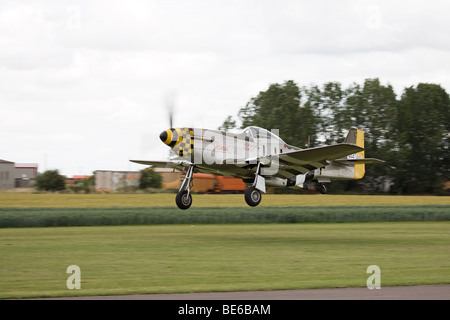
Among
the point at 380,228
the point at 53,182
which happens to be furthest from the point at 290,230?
the point at 53,182

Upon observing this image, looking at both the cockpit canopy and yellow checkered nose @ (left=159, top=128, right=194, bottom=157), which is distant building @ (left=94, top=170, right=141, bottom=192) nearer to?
the cockpit canopy

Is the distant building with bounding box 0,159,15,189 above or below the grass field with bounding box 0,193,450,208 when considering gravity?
above

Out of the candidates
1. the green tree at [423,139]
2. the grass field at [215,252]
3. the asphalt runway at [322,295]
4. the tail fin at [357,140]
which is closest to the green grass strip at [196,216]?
the grass field at [215,252]

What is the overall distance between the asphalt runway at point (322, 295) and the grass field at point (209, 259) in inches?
18.8

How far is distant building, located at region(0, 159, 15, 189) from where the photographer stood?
3115 inches

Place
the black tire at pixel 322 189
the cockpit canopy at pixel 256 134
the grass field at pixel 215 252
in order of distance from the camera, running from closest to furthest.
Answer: the grass field at pixel 215 252
the cockpit canopy at pixel 256 134
the black tire at pixel 322 189

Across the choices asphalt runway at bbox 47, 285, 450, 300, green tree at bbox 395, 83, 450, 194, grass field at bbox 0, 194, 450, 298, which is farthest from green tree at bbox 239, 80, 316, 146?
asphalt runway at bbox 47, 285, 450, 300

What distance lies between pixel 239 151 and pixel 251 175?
2.10 m

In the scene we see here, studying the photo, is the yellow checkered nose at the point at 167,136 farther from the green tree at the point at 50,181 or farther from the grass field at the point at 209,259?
the green tree at the point at 50,181

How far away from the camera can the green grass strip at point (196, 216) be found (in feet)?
105

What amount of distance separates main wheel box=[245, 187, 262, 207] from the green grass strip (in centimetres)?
1171

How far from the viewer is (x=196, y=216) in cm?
3512
